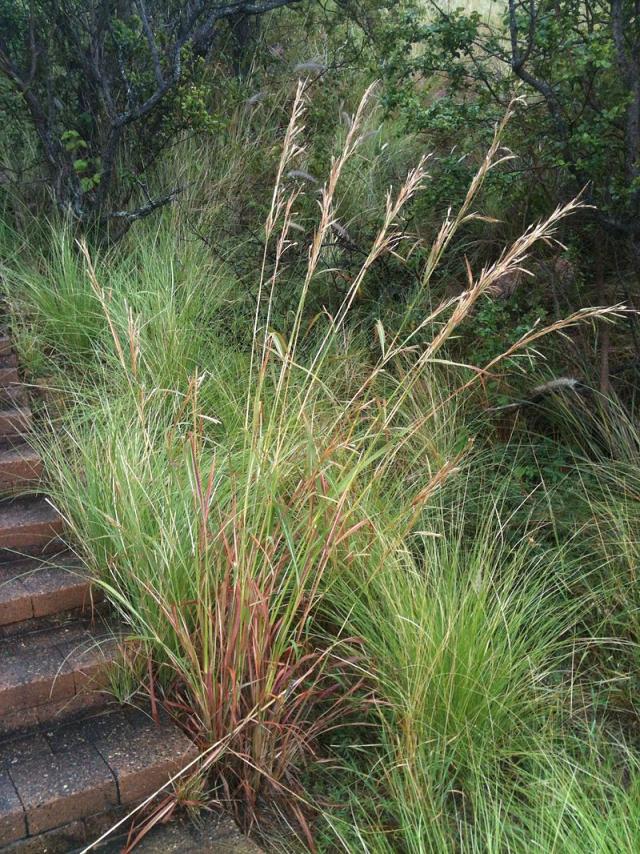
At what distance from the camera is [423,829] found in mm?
2473

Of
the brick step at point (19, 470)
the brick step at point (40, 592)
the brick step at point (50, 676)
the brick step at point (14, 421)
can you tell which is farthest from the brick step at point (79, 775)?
the brick step at point (14, 421)

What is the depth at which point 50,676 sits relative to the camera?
284cm

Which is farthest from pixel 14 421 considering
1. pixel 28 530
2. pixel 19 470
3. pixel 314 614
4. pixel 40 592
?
pixel 314 614

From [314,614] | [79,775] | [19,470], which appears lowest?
[79,775]

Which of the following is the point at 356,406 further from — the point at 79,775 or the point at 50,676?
the point at 79,775

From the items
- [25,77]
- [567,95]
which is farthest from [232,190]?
[567,95]

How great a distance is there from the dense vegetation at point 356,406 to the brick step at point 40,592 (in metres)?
0.12

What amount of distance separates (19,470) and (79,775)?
1.57 metres

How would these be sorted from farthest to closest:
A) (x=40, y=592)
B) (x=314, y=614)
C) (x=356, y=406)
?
(x=356, y=406) < (x=40, y=592) < (x=314, y=614)

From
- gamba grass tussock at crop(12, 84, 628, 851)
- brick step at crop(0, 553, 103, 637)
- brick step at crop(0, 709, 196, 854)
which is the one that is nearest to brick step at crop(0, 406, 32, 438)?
gamba grass tussock at crop(12, 84, 628, 851)

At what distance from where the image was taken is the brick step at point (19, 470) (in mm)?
3734

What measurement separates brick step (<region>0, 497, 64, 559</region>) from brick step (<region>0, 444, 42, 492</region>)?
166mm

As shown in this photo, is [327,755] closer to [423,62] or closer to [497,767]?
[497,767]

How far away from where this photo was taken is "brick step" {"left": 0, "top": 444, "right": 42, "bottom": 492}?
3.73 metres
